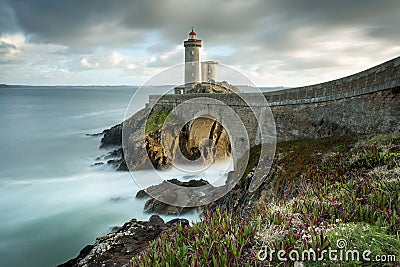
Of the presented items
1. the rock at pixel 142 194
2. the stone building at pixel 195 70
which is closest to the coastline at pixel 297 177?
the rock at pixel 142 194

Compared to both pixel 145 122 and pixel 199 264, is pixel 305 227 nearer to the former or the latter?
pixel 199 264

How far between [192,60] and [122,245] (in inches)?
1174

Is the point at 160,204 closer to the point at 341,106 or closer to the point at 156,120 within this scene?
the point at 341,106

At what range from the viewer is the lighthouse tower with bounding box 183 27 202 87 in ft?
112

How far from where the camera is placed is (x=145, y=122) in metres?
26.7

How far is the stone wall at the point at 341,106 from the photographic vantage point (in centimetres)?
817

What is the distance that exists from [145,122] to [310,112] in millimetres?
17791

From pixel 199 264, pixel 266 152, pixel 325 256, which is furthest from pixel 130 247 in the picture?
pixel 266 152

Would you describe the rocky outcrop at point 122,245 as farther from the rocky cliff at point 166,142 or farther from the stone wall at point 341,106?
the rocky cliff at point 166,142

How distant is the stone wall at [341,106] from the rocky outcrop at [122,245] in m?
7.03

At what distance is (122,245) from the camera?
24.5 feet

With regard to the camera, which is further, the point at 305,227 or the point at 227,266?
the point at 305,227

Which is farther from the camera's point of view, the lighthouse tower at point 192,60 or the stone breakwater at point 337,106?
the lighthouse tower at point 192,60

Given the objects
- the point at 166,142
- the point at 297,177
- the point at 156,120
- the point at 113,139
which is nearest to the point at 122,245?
the point at 297,177
